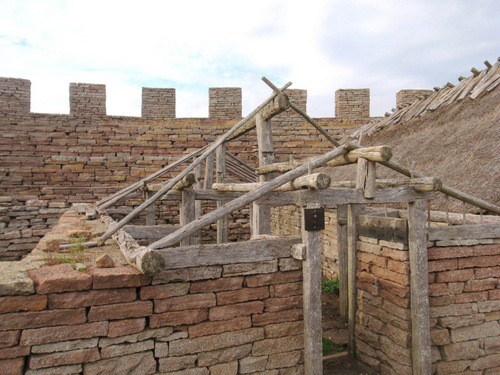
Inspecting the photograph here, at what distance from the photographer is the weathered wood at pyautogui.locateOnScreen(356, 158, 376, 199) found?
421 cm

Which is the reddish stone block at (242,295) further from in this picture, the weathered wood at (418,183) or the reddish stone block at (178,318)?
the weathered wood at (418,183)

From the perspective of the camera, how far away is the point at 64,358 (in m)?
3.25

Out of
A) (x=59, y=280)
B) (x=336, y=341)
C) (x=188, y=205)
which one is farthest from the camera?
(x=188, y=205)

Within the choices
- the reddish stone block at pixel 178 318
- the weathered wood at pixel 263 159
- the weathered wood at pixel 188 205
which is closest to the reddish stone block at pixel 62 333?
the reddish stone block at pixel 178 318

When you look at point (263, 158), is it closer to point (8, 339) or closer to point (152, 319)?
point (152, 319)

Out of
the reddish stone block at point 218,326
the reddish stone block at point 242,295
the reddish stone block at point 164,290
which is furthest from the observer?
the reddish stone block at point 242,295

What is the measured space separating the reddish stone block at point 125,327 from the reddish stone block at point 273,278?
→ 1.08m

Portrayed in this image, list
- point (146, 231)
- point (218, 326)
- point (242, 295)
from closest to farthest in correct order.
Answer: point (218, 326)
point (242, 295)
point (146, 231)

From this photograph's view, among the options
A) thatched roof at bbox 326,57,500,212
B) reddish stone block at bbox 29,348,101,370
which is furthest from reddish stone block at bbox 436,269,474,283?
reddish stone block at bbox 29,348,101,370

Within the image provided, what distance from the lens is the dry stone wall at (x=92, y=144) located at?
1012 cm

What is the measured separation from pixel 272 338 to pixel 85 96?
9780mm

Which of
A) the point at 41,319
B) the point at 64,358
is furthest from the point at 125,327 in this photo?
the point at 41,319

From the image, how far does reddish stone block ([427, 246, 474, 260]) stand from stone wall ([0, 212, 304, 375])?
1620mm

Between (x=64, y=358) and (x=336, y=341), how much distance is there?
150 inches
